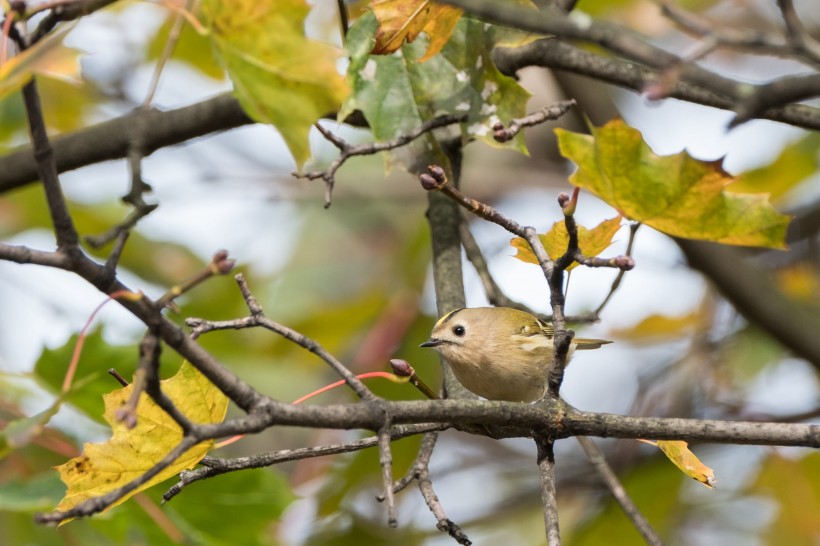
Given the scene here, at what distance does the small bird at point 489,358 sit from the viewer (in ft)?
A: 6.62

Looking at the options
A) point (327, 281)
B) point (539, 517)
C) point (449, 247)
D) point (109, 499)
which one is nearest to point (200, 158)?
point (327, 281)

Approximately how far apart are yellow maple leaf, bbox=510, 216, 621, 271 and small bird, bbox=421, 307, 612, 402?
0.70 metres

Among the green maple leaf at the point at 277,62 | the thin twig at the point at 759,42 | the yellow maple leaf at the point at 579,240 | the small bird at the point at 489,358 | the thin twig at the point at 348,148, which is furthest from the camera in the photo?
the small bird at the point at 489,358

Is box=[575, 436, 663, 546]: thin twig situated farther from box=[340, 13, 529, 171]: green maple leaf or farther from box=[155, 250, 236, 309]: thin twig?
box=[155, 250, 236, 309]: thin twig

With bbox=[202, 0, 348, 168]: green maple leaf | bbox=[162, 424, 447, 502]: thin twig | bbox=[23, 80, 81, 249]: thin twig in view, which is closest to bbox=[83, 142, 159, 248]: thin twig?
bbox=[23, 80, 81, 249]: thin twig

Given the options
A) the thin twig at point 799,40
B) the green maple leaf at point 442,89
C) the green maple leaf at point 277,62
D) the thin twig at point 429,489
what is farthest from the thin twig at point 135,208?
the thin twig at point 799,40

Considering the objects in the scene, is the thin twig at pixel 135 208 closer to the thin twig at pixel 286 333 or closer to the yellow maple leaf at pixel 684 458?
the thin twig at pixel 286 333

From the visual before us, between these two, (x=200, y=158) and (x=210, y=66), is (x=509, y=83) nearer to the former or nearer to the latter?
(x=210, y=66)

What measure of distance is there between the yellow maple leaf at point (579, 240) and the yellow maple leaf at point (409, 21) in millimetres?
367

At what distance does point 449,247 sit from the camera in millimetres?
1948

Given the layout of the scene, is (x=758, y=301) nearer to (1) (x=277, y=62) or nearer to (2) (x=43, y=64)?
(1) (x=277, y=62)

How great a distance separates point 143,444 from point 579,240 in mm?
581

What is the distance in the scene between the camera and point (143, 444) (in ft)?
3.72

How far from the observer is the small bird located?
2018 millimetres
